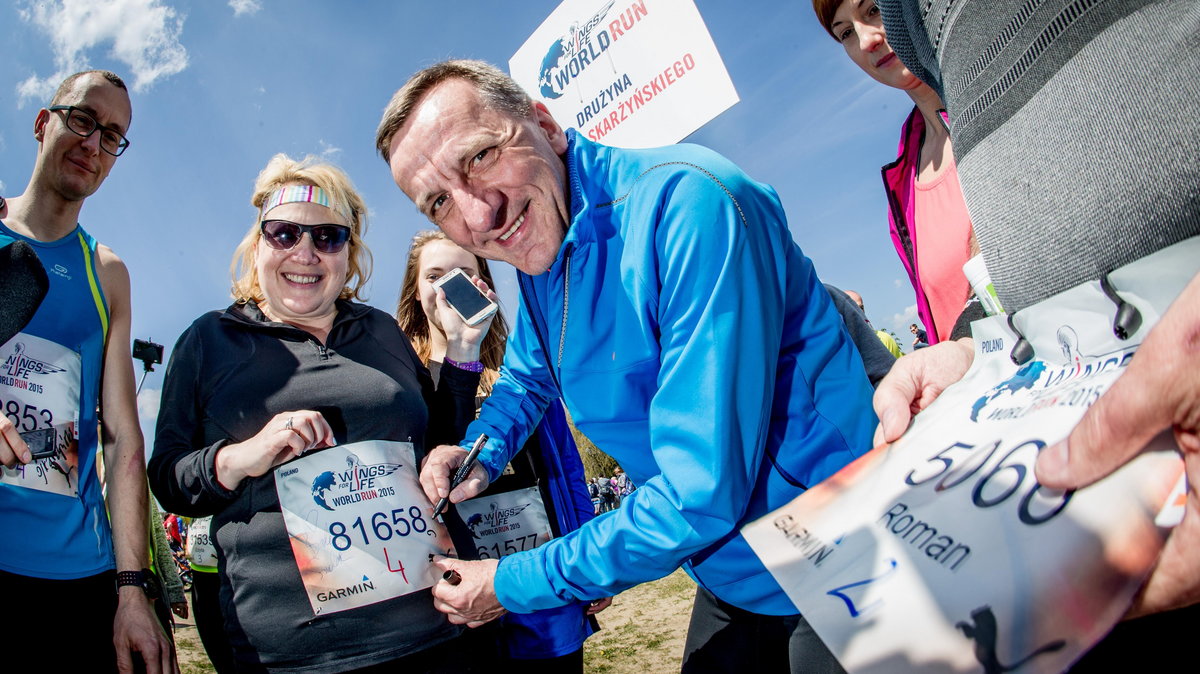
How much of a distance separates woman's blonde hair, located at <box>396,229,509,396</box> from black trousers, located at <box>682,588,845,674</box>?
6.94 feet

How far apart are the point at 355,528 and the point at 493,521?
96cm

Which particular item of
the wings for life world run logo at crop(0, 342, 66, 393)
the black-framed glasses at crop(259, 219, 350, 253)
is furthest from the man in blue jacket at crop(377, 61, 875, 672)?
the wings for life world run logo at crop(0, 342, 66, 393)

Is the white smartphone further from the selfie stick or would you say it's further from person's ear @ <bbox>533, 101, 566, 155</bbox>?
person's ear @ <bbox>533, 101, 566, 155</bbox>

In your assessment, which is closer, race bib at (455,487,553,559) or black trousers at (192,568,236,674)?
race bib at (455,487,553,559)

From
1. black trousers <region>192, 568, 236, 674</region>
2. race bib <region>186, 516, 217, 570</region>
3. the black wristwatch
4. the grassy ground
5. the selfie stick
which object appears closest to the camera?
the selfie stick

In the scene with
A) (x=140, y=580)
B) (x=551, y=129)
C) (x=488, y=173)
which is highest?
(x=551, y=129)

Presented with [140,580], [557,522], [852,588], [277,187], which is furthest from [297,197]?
[852,588]

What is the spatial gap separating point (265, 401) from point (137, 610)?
88cm

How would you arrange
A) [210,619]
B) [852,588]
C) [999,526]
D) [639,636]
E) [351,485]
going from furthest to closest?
[639,636], [210,619], [351,485], [852,588], [999,526]

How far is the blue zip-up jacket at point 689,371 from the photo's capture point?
1318mm

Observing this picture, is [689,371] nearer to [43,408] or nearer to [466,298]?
[466,298]

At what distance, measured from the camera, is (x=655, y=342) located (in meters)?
1.57

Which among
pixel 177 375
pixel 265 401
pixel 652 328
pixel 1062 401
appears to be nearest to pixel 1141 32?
pixel 1062 401

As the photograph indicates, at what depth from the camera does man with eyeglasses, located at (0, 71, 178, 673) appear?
1924mm
